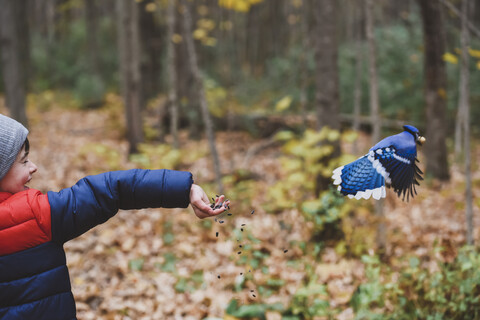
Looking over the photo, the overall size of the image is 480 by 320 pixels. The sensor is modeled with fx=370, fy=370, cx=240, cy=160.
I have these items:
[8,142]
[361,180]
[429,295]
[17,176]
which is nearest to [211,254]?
[429,295]

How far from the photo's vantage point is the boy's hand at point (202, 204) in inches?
56.0

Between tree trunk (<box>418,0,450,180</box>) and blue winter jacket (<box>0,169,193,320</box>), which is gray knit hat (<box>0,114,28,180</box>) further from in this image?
tree trunk (<box>418,0,450,180</box>)

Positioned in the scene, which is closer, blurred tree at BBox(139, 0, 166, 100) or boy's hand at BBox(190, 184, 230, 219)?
→ boy's hand at BBox(190, 184, 230, 219)

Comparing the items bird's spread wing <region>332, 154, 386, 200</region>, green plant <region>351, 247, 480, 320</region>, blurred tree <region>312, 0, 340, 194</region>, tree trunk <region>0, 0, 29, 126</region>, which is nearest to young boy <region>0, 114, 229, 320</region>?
bird's spread wing <region>332, 154, 386, 200</region>

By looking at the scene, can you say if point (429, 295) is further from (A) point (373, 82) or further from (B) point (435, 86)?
(B) point (435, 86)

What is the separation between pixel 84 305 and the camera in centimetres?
343

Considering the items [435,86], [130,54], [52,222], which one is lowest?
[435,86]

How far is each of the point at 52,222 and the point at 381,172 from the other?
1285 millimetres

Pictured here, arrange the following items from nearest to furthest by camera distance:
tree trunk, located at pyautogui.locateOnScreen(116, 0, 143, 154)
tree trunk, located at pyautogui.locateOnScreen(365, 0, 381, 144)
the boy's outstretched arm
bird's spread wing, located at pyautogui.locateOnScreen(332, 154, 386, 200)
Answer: bird's spread wing, located at pyautogui.locateOnScreen(332, 154, 386, 200) → the boy's outstretched arm → tree trunk, located at pyautogui.locateOnScreen(365, 0, 381, 144) → tree trunk, located at pyautogui.locateOnScreen(116, 0, 143, 154)

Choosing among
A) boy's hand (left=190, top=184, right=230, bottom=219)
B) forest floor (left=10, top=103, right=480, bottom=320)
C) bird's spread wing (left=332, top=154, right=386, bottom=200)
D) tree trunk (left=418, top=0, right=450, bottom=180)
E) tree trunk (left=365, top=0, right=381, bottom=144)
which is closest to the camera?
bird's spread wing (left=332, top=154, right=386, bottom=200)

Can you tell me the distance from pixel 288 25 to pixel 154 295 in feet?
77.9

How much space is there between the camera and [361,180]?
1.02 metres

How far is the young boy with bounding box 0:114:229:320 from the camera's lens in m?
1.47

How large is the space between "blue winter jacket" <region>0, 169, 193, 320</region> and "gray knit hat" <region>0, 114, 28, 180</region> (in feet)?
0.44
